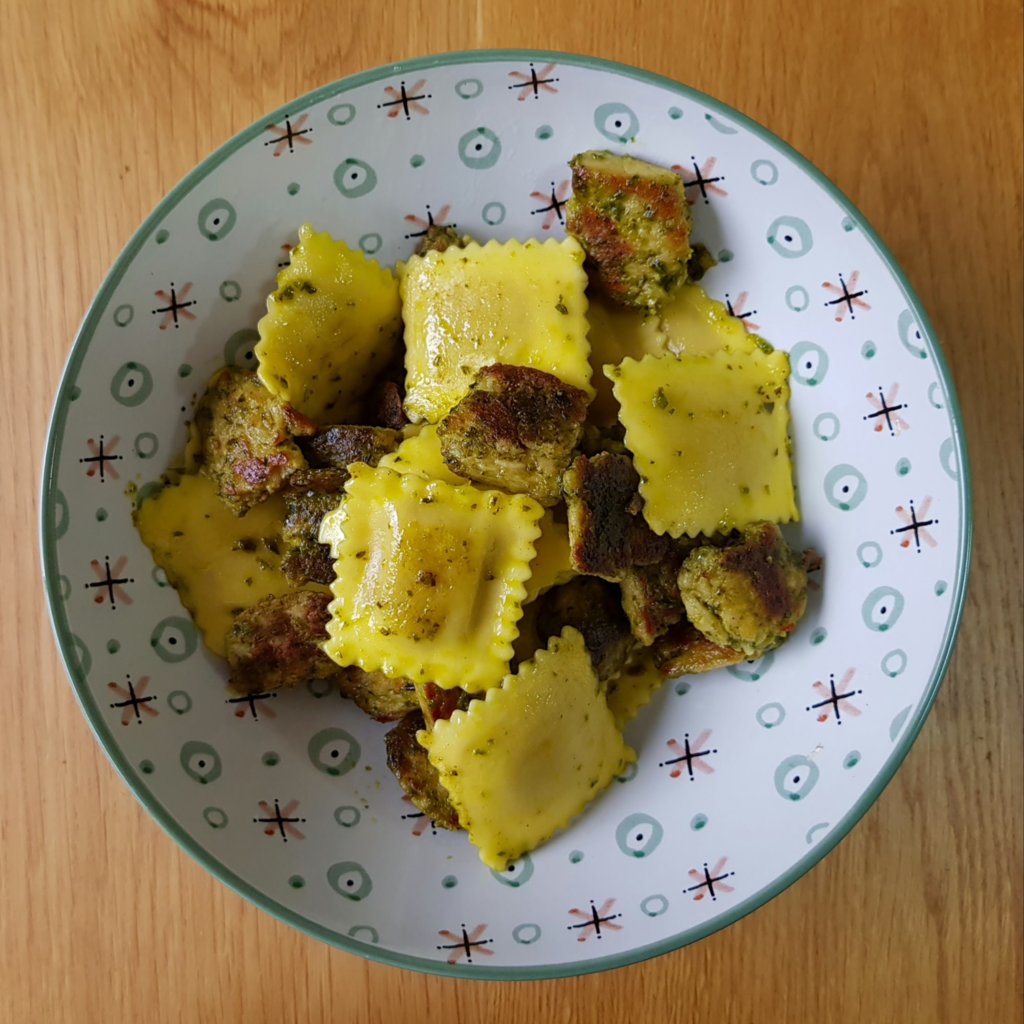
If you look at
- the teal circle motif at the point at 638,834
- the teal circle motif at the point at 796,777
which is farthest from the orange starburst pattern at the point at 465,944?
the teal circle motif at the point at 796,777

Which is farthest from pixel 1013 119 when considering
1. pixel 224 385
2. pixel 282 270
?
pixel 224 385

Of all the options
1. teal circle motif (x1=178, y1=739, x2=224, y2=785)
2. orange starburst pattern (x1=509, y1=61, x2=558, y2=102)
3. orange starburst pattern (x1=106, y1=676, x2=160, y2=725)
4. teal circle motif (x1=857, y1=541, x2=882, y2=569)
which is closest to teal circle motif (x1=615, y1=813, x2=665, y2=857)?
teal circle motif (x1=857, y1=541, x2=882, y2=569)

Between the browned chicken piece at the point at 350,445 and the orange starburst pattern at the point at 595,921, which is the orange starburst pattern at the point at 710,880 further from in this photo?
the browned chicken piece at the point at 350,445

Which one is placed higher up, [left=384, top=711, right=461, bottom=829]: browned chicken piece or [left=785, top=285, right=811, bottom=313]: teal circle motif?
[left=785, top=285, right=811, bottom=313]: teal circle motif

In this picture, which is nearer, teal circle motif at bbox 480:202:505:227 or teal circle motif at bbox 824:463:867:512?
teal circle motif at bbox 824:463:867:512

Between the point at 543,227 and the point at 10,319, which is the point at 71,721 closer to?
the point at 10,319

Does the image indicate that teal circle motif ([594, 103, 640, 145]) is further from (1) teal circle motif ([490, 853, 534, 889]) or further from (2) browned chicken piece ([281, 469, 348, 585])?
(1) teal circle motif ([490, 853, 534, 889])
